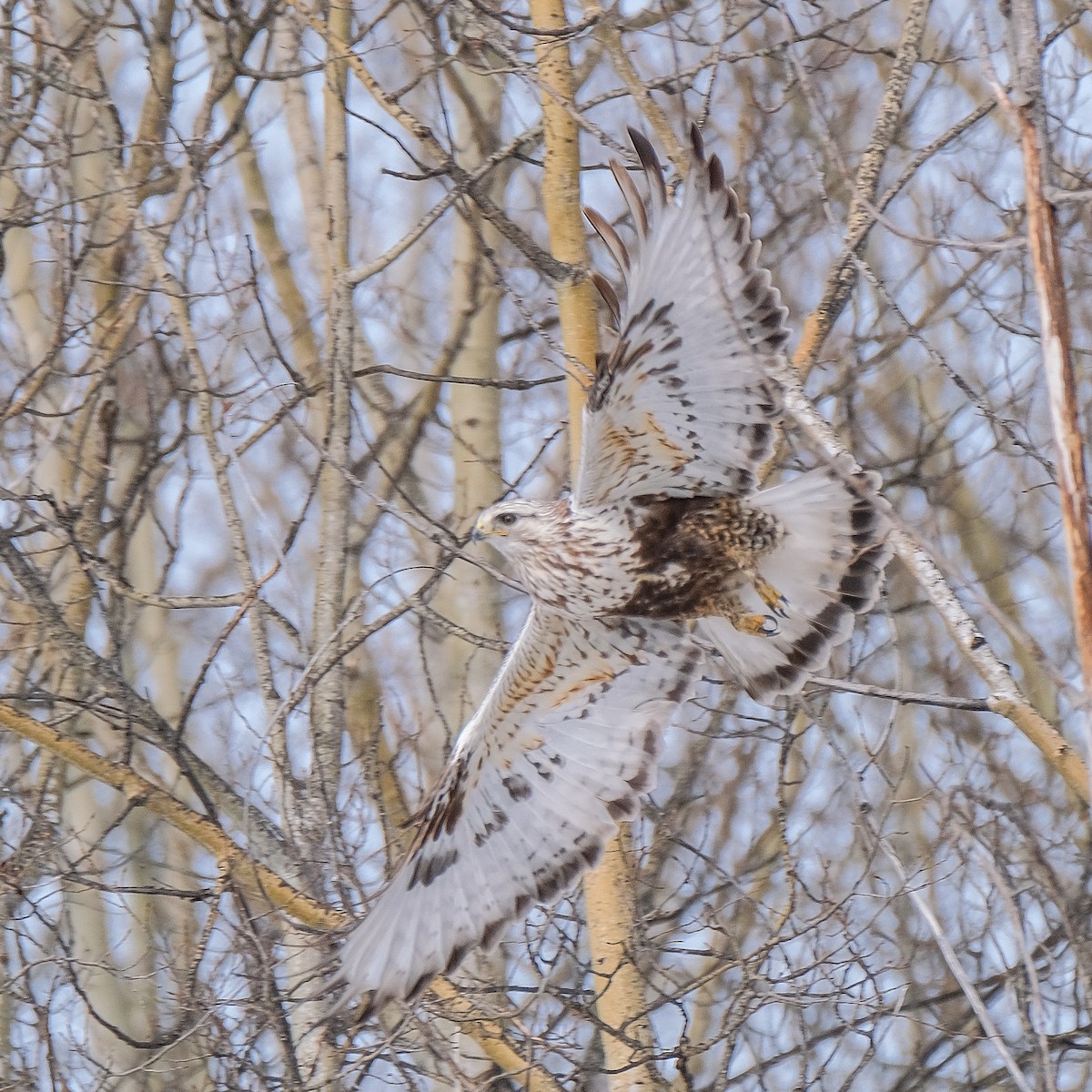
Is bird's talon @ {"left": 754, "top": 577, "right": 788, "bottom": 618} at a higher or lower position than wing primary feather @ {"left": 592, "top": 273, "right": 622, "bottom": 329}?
lower

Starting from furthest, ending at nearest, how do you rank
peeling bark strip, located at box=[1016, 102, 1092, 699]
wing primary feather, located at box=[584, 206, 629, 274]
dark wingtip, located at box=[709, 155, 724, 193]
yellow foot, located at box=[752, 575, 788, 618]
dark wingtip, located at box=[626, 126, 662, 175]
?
yellow foot, located at box=[752, 575, 788, 618]
dark wingtip, located at box=[709, 155, 724, 193]
wing primary feather, located at box=[584, 206, 629, 274]
dark wingtip, located at box=[626, 126, 662, 175]
peeling bark strip, located at box=[1016, 102, 1092, 699]

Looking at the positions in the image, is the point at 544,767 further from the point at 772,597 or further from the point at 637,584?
the point at 772,597

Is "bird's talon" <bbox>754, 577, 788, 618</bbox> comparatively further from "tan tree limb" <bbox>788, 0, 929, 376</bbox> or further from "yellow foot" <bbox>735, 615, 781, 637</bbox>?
"tan tree limb" <bbox>788, 0, 929, 376</bbox>

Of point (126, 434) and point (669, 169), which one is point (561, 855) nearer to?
point (669, 169)

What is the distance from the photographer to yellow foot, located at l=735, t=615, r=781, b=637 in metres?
5.04

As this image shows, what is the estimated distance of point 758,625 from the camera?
16.6ft

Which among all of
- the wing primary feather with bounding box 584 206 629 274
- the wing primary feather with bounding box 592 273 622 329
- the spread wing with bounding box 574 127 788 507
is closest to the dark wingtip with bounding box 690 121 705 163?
the spread wing with bounding box 574 127 788 507

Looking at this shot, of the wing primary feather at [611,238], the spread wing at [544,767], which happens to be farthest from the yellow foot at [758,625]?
the wing primary feather at [611,238]

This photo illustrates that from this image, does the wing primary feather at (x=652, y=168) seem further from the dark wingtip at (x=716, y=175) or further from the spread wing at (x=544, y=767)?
the spread wing at (x=544, y=767)

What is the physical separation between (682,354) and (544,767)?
1538mm

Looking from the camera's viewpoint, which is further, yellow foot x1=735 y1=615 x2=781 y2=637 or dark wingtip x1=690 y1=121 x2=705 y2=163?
yellow foot x1=735 y1=615 x2=781 y2=637

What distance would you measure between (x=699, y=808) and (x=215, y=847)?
423 centimetres

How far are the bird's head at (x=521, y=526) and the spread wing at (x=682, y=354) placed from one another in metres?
0.13

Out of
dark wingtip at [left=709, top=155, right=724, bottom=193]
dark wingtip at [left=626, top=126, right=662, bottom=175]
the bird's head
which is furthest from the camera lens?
the bird's head
